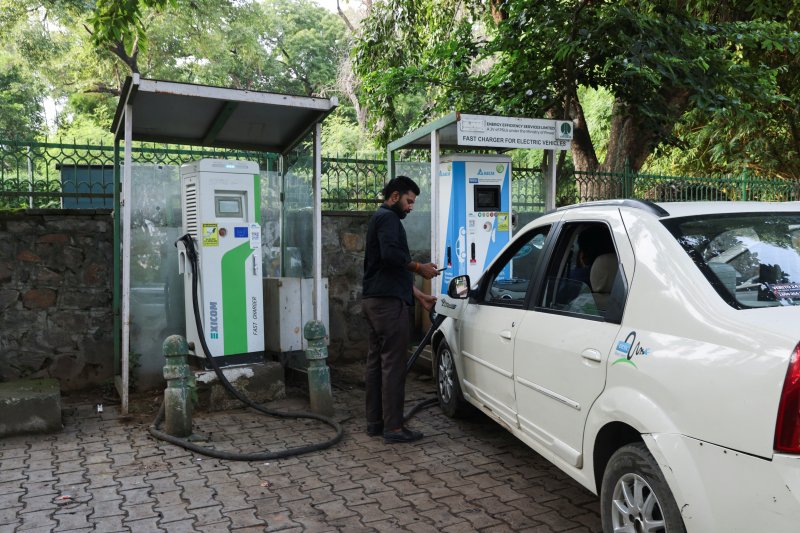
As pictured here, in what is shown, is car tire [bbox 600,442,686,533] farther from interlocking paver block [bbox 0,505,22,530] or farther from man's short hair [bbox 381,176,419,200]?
interlocking paver block [bbox 0,505,22,530]

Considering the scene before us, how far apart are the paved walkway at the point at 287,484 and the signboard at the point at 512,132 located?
2.83 metres

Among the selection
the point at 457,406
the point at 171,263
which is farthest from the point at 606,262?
the point at 171,263

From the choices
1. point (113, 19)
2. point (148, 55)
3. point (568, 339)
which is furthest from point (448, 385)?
point (148, 55)

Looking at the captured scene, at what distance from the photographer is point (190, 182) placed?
6.05 metres

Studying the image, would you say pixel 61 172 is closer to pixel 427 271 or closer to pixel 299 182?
pixel 299 182

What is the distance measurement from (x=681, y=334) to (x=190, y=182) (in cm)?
470

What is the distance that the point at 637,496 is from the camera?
9.09 feet

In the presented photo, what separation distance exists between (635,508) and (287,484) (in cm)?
229

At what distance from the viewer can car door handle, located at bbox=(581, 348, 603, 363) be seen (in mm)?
3038

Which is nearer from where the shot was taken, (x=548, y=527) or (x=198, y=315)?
(x=548, y=527)

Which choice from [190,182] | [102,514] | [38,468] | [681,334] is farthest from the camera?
[190,182]

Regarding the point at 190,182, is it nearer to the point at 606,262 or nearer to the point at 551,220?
the point at 551,220

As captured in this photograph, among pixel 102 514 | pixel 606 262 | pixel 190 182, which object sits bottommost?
pixel 102 514

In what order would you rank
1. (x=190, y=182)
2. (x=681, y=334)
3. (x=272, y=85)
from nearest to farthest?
(x=681, y=334) → (x=190, y=182) → (x=272, y=85)
